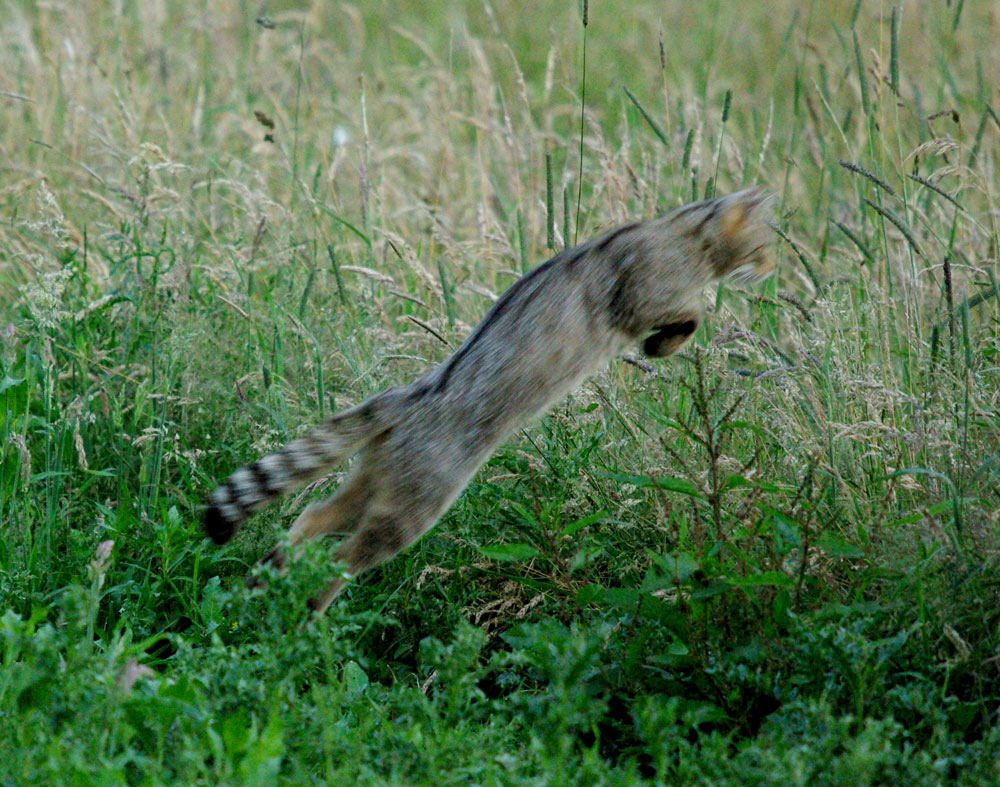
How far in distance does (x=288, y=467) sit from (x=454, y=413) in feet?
1.66

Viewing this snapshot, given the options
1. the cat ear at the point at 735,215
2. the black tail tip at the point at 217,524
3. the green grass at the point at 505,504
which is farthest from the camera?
the cat ear at the point at 735,215


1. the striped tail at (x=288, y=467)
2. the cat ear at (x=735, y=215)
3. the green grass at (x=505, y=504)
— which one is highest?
the cat ear at (x=735, y=215)

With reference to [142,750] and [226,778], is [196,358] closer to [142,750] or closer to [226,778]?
[142,750]

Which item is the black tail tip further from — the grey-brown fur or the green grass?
the green grass

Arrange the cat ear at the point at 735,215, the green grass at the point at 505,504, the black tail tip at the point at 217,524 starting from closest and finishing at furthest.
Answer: the green grass at the point at 505,504 → the black tail tip at the point at 217,524 → the cat ear at the point at 735,215

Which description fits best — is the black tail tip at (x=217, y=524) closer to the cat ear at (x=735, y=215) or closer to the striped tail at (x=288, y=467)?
the striped tail at (x=288, y=467)

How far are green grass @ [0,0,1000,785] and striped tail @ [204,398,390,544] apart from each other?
32 centimetres

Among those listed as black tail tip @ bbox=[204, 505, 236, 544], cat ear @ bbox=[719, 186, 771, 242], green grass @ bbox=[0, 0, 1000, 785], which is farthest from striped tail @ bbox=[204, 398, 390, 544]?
cat ear @ bbox=[719, 186, 771, 242]

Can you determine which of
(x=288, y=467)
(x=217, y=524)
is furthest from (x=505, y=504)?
(x=217, y=524)

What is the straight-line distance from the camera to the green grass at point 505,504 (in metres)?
2.87

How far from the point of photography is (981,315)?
4.80m

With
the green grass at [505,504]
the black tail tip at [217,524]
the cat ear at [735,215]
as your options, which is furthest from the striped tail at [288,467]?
the cat ear at [735,215]

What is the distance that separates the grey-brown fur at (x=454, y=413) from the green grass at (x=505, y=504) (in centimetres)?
28

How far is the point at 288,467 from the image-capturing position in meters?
3.60
